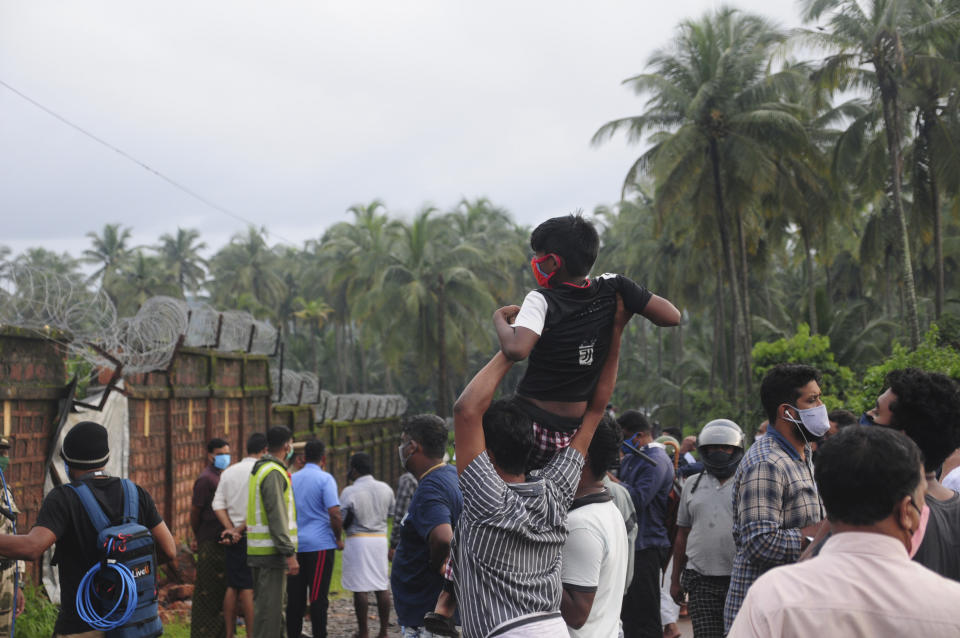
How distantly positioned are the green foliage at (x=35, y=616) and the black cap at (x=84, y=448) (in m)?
4.24

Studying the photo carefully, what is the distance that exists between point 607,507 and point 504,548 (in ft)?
2.90

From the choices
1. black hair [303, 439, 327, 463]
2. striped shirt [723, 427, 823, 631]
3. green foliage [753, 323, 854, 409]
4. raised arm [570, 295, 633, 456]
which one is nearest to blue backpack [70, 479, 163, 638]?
raised arm [570, 295, 633, 456]

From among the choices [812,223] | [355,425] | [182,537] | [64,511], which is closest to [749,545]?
[64,511]

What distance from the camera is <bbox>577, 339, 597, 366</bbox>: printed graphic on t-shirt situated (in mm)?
3373

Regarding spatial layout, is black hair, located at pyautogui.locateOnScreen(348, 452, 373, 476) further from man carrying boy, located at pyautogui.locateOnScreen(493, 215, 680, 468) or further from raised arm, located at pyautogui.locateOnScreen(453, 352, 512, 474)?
raised arm, located at pyautogui.locateOnScreen(453, 352, 512, 474)

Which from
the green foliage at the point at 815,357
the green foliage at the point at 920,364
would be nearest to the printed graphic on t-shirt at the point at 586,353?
the green foliage at the point at 920,364

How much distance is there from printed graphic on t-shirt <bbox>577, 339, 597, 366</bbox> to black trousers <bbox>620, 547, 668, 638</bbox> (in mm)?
3208

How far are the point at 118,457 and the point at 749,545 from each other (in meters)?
8.61

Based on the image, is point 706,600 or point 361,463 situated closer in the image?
point 706,600

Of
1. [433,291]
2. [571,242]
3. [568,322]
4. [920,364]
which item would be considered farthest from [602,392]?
[433,291]

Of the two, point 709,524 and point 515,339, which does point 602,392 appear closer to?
point 515,339

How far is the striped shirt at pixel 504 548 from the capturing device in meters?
3.14

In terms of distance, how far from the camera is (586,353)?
11.1 feet

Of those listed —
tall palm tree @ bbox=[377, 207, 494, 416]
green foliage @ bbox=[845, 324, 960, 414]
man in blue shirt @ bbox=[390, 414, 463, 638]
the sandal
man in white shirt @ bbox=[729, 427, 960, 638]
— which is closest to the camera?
man in white shirt @ bbox=[729, 427, 960, 638]
